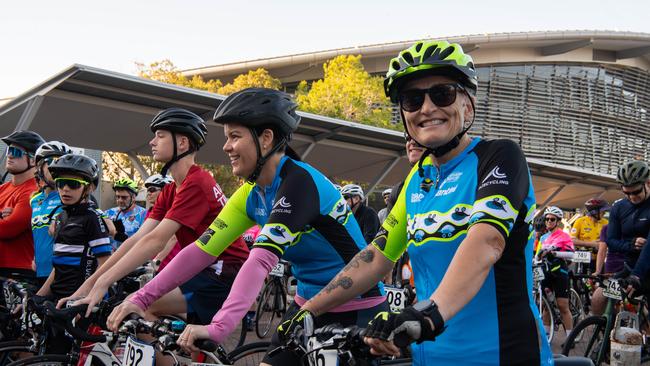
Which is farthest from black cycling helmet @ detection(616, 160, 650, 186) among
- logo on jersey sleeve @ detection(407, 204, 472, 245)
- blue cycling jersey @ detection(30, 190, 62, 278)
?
blue cycling jersey @ detection(30, 190, 62, 278)

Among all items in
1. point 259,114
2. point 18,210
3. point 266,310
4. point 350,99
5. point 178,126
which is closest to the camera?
point 259,114

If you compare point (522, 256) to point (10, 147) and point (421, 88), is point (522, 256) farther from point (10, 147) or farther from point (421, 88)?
point (10, 147)

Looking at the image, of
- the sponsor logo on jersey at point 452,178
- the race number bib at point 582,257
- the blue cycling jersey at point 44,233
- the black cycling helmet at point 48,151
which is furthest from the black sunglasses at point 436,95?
the race number bib at point 582,257

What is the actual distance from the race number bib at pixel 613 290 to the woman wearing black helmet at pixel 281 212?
12.4 feet

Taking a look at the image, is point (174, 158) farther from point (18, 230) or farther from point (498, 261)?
point (498, 261)

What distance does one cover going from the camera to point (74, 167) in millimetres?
5000

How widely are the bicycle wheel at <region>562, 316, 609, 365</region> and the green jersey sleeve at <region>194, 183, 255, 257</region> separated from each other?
13.9ft

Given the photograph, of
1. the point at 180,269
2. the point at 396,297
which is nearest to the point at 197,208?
the point at 180,269

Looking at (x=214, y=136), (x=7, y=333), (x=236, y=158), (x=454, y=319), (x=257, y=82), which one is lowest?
(x=7, y=333)

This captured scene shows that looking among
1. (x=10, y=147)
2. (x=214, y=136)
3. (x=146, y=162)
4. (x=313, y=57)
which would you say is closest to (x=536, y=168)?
(x=214, y=136)

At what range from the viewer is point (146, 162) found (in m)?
34.4

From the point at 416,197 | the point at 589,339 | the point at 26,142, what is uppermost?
the point at 26,142

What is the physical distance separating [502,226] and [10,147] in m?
5.56

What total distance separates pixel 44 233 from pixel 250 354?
98.2 inches
